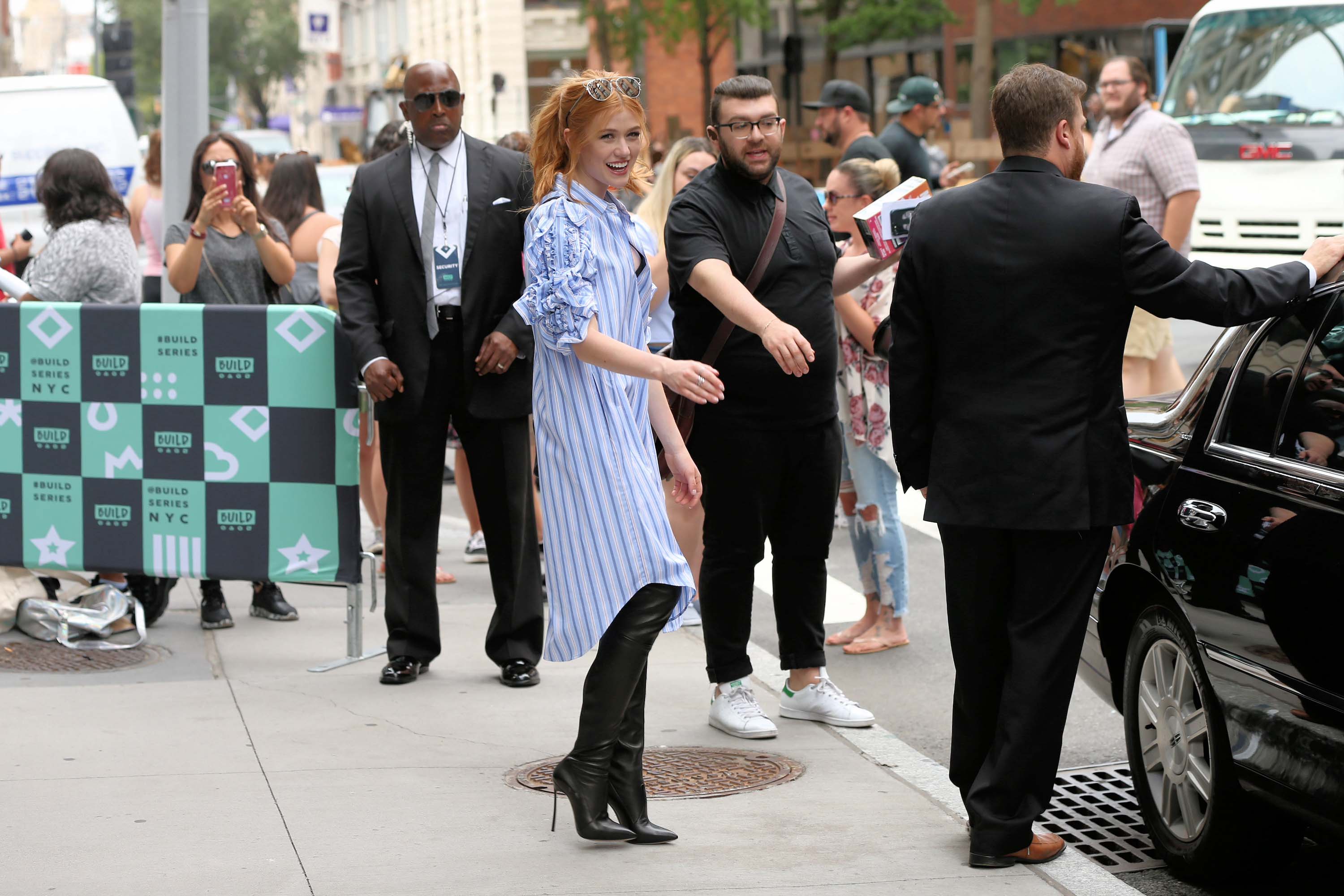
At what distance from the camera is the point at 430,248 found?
6.20 m

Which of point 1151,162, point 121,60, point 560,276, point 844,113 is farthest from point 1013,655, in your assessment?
point 121,60

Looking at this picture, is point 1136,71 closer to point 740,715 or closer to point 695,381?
point 740,715

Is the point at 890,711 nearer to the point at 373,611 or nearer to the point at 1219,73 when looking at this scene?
the point at 373,611

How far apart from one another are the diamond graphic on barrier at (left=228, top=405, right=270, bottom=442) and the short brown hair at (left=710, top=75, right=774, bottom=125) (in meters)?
2.16

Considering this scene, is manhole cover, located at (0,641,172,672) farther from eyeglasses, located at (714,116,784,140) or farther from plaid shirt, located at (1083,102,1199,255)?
plaid shirt, located at (1083,102,1199,255)

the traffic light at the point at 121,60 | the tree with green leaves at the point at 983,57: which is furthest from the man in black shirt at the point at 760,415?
the traffic light at the point at 121,60

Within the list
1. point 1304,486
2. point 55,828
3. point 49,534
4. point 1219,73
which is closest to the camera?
point 1304,486

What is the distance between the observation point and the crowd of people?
13.7 feet

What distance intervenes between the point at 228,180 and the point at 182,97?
255 centimetres

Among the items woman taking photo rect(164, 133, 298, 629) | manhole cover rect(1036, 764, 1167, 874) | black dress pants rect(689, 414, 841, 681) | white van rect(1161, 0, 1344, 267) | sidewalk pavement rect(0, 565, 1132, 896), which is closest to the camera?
sidewalk pavement rect(0, 565, 1132, 896)

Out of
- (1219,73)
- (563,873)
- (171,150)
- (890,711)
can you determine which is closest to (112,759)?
(563,873)

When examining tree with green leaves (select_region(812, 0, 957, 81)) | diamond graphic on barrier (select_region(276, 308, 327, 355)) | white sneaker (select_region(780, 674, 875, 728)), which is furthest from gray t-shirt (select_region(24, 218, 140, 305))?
tree with green leaves (select_region(812, 0, 957, 81))

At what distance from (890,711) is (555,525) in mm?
2226

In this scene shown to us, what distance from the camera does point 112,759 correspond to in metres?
5.32
